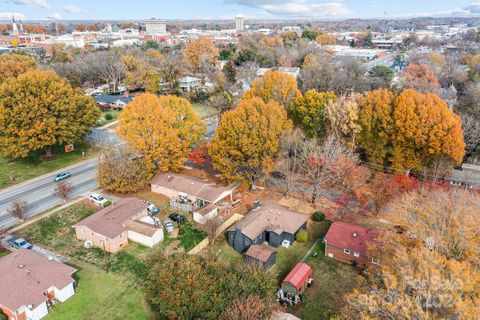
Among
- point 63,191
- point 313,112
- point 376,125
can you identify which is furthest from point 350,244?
point 63,191

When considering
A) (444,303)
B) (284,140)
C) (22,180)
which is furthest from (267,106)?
(22,180)

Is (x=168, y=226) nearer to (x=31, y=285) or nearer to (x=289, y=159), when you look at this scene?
(x=31, y=285)

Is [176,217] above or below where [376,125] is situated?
below

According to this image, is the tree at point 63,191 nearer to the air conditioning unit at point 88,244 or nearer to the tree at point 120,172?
the tree at point 120,172

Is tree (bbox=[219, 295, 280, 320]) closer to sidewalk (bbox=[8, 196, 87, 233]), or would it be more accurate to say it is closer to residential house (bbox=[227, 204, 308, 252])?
residential house (bbox=[227, 204, 308, 252])

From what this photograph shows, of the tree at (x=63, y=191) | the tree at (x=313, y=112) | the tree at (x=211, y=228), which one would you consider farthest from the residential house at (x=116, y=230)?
the tree at (x=313, y=112)

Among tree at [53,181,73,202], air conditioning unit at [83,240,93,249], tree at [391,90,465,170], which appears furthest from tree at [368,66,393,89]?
air conditioning unit at [83,240,93,249]
